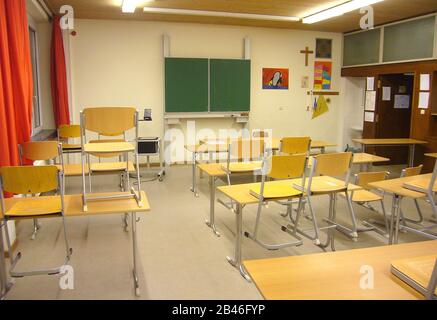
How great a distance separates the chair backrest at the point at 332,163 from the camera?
329 centimetres

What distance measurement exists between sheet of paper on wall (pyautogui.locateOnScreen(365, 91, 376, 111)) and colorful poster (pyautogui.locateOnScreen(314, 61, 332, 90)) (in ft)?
3.37

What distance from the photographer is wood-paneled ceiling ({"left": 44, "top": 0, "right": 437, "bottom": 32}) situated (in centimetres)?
596

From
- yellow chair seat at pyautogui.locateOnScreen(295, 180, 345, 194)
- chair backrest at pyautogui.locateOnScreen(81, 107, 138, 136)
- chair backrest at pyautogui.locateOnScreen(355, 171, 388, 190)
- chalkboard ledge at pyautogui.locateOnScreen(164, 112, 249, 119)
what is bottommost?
chair backrest at pyautogui.locateOnScreen(355, 171, 388, 190)

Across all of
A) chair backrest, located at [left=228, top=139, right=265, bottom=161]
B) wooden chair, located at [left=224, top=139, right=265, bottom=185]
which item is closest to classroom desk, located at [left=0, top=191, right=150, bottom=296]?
wooden chair, located at [left=224, top=139, right=265, bottom=185]

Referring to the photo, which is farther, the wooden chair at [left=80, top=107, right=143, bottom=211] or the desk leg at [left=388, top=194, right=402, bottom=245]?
the desk leg at [left=388, top=194, right=402, bottom=245]

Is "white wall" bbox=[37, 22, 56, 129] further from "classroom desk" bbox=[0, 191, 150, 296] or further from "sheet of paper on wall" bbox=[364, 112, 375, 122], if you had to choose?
"sheet of paper on wall" bbox=[364, 112, 375, 122]

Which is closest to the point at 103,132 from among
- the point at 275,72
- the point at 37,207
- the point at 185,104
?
the point at 37,207

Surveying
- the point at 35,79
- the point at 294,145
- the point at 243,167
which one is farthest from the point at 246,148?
the point at 35,79

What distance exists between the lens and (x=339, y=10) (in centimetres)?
625

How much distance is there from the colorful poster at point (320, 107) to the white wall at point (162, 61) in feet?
0.52

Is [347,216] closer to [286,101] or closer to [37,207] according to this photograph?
[37,207]

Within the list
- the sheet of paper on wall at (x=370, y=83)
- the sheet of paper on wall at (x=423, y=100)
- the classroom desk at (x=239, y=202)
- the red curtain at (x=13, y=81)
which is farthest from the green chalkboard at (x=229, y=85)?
the classroom desk at (x=239, y=202)
